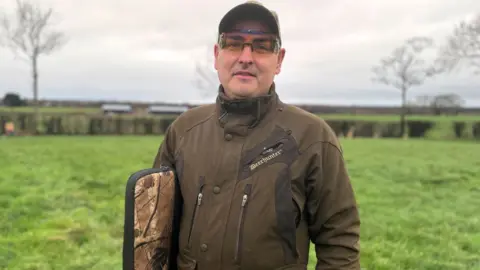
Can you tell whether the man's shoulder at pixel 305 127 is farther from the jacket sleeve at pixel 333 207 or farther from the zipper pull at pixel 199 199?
the zipper pull at pixel 199 199

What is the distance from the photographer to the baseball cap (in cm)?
251

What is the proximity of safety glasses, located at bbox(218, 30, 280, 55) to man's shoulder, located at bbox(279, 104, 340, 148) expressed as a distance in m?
0.31

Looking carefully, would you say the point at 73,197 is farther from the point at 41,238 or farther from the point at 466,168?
the point at 466,168

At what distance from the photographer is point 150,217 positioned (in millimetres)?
2527

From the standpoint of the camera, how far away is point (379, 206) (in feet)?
30.6

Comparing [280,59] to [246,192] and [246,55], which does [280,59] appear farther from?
[246,192]

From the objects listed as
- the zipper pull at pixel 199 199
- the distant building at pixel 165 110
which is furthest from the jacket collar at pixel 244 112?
the distant building at pixel 165 110

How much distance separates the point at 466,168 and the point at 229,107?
13747 mm

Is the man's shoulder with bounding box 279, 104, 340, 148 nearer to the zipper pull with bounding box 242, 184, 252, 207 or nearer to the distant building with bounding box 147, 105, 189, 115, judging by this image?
the zipper pull with bounding box 242, 184, 252, 207

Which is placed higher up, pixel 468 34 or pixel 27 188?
pixel 468 34

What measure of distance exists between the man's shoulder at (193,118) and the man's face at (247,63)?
20cm

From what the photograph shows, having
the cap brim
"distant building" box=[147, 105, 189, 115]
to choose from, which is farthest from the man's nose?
"distant building" box=[147, 105, 189, 115]

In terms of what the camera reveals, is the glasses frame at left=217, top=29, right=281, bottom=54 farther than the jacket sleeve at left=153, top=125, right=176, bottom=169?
No

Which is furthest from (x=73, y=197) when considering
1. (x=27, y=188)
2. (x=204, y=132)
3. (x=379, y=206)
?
(x=204, y=132)
